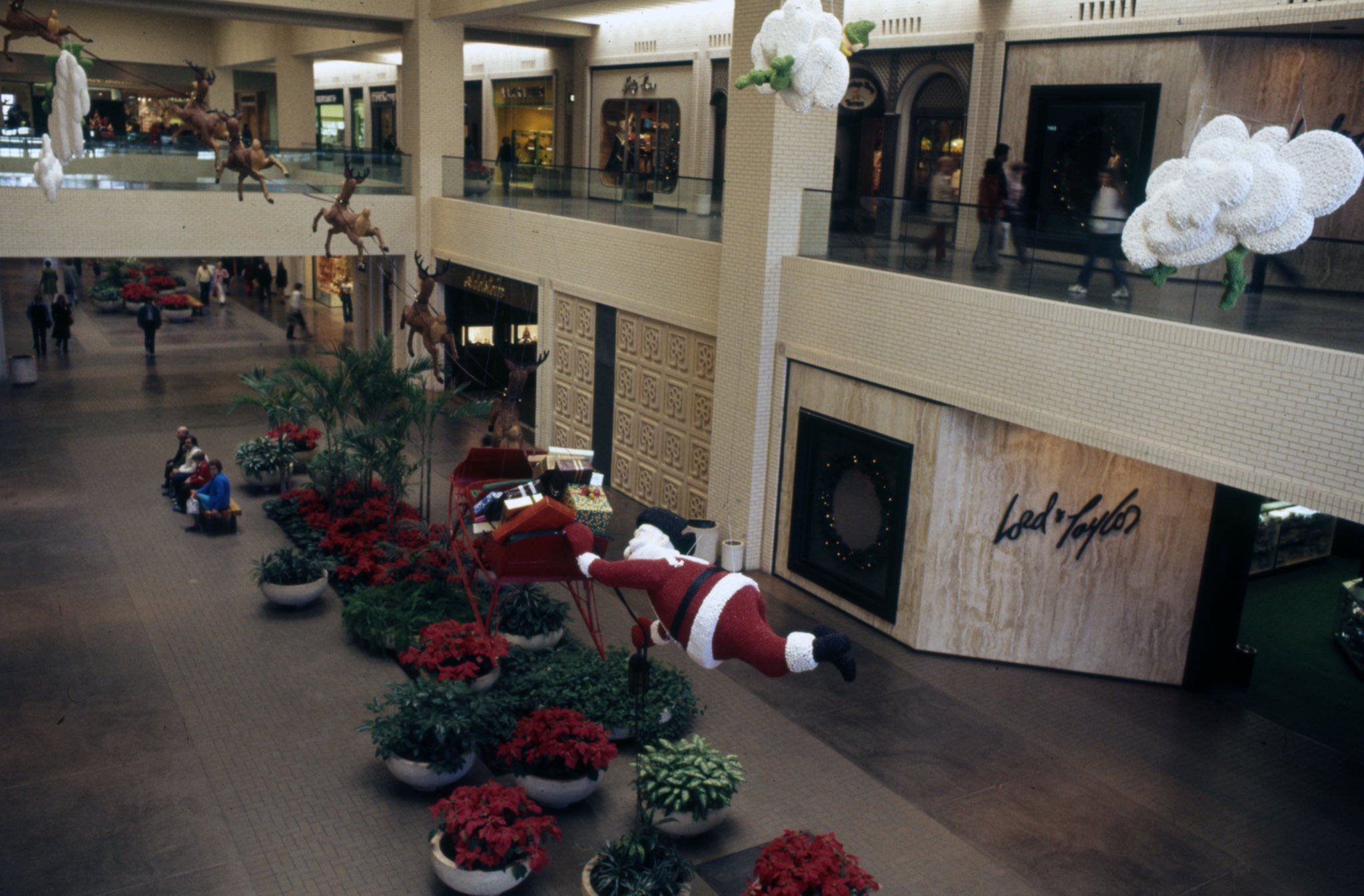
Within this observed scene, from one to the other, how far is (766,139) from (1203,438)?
674 centimetres

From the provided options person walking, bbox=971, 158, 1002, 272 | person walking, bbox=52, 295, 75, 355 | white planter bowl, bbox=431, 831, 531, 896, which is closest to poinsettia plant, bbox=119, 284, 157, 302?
person walking, bbox=52, 295, 75, 355

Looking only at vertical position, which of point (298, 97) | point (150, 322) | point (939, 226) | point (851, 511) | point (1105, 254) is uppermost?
point (298, 97)

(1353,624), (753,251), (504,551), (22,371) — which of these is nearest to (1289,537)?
(1353,624)

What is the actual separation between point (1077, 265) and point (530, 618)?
22.2ft

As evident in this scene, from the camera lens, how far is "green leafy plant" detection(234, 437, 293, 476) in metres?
18.0

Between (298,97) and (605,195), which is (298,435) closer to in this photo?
(605,195)

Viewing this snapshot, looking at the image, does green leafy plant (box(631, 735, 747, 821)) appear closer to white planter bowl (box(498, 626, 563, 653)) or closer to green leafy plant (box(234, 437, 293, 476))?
white planter bowl (box(498, 626, 563, 653))

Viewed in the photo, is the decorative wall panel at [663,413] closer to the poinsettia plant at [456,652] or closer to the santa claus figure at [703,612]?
the poinsettia plant at [456,652]

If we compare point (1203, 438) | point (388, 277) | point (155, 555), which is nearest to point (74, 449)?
point (155, 555)

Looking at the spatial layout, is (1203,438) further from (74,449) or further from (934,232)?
(74,449)

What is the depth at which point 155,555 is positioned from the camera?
1507cm

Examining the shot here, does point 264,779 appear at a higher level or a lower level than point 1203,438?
lower

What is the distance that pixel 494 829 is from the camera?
26.9 ft

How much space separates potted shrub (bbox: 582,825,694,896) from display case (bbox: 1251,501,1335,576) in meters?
10.6
